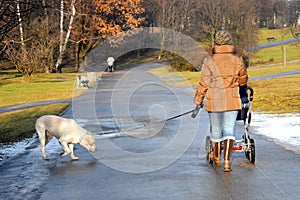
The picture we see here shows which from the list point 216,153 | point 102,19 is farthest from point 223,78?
point 102,19

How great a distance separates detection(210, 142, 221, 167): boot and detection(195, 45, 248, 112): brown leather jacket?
2.33 feet

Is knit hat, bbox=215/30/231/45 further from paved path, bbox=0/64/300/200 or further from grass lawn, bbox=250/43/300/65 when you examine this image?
grass lawn, bbox=250/43/300/65

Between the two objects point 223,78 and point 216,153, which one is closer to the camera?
point 223,78

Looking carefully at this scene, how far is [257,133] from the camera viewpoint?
44.4 feet

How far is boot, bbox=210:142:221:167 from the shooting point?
908 cm

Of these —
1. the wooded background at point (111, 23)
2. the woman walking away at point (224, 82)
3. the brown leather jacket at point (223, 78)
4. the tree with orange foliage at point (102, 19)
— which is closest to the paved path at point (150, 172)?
the woman walking away at point (224, 82)

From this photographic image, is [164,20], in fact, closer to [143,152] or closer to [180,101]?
[180,101]

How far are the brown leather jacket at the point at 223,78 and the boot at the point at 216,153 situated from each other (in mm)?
711

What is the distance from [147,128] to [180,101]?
28.7 feet

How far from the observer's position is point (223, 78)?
850 centimetres

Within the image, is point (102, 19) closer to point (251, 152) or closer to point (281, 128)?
Result: point (281, 128)

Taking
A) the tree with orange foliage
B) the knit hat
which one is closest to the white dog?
the knit hat

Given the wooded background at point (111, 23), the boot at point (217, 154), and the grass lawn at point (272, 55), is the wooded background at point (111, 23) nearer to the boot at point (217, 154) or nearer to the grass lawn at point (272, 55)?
the grass lawn at point (272, 55)

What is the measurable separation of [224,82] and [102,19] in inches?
2085
